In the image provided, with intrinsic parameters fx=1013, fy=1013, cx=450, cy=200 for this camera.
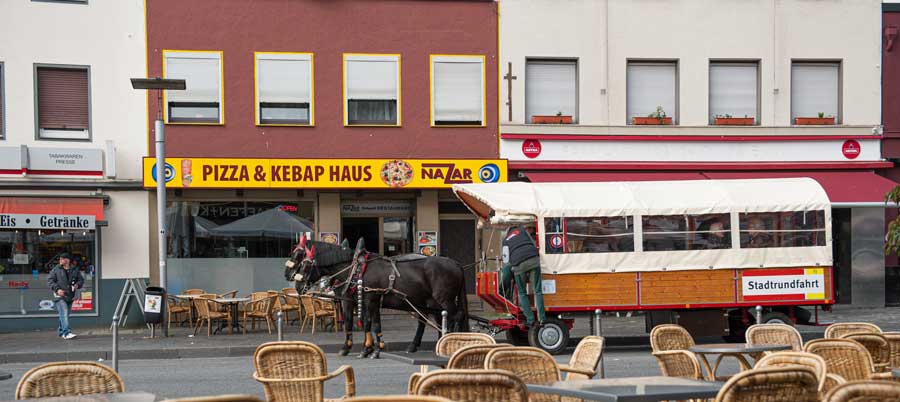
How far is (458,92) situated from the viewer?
24062 mm

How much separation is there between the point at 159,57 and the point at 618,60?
1081cm

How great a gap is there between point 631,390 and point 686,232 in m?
10.7

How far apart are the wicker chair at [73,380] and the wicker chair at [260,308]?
13.6 meters

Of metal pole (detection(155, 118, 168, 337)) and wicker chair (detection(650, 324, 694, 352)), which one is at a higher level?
metal pole (detection(155, 118, 168, 337))

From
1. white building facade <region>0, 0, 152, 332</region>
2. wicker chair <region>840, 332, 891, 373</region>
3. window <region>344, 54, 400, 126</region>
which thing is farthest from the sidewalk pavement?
wicker chair <region>840, 332, 891, 373</region>

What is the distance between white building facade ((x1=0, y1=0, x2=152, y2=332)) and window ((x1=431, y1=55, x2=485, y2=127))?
6.69m

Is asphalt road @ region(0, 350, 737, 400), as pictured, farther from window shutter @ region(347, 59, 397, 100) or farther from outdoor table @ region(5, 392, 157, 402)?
window shutter @ region(347, 59, 397, 100)

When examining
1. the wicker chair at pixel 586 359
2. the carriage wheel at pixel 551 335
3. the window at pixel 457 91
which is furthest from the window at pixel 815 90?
the wicker chair at pixel 586 359

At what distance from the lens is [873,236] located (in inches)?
972

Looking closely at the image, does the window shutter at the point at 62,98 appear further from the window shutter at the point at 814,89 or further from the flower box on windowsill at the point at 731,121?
the window shutter at the point at 814,89

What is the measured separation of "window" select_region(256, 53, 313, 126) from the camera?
2338 cm

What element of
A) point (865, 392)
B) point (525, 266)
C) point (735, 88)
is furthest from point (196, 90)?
point (865, 392)

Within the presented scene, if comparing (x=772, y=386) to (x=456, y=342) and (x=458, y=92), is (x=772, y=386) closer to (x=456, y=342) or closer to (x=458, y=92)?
(x=456, y=342)

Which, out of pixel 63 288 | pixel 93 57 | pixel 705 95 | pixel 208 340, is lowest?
pixel 208 340
